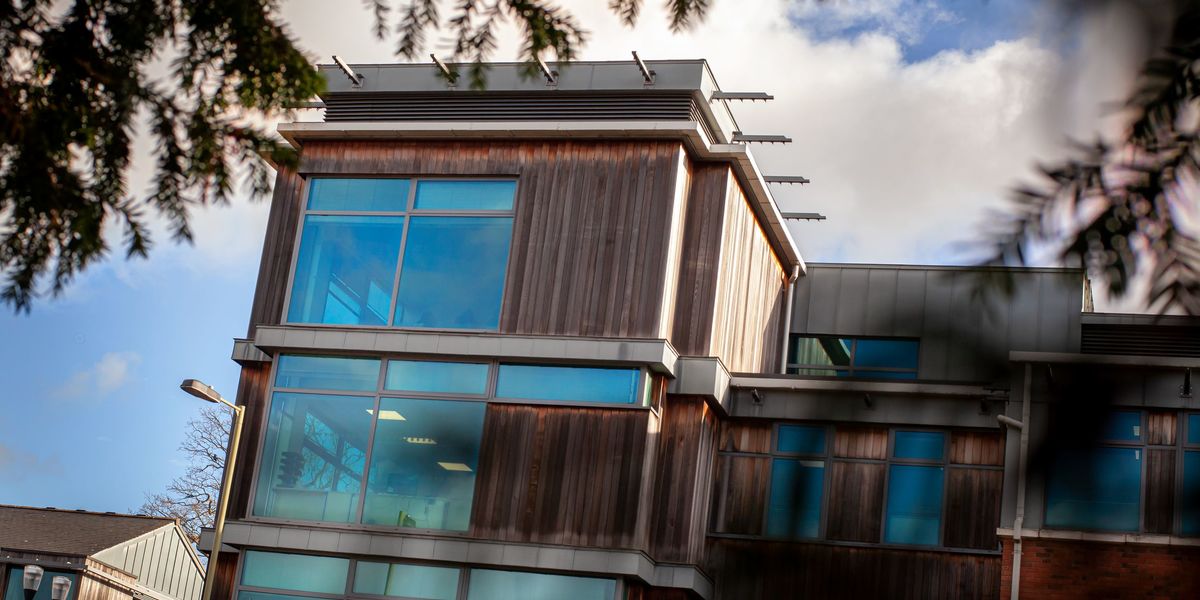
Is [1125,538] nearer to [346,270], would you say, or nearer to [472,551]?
[472,551]

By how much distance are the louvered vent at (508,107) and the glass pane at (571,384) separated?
11.7 feet

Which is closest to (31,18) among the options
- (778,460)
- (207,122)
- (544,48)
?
(207,122)

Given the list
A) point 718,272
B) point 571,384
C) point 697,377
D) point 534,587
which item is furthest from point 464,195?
point 534,587

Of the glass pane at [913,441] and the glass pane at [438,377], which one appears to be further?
the glass pane at [913,441]

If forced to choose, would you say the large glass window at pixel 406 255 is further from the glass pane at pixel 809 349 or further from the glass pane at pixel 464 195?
the glass pane at pixel 809 349

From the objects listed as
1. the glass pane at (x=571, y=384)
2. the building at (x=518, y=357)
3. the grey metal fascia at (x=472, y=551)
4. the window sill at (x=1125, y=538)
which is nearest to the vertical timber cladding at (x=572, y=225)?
the building at (x=518, y=357)

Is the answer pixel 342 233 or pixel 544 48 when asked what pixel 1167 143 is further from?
pixel 342 233

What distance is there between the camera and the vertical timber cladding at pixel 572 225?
19.4 metres

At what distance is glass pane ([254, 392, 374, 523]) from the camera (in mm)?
19031

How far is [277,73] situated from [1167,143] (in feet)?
9.93

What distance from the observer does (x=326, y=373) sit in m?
19.7

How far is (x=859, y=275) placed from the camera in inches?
985

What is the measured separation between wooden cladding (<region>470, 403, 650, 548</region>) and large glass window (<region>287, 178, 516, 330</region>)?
67.6 inches

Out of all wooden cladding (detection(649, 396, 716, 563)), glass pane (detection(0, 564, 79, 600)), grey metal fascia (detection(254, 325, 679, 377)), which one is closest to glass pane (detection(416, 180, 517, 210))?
grey metal fascia (detection(254, 325, 679, 377))
